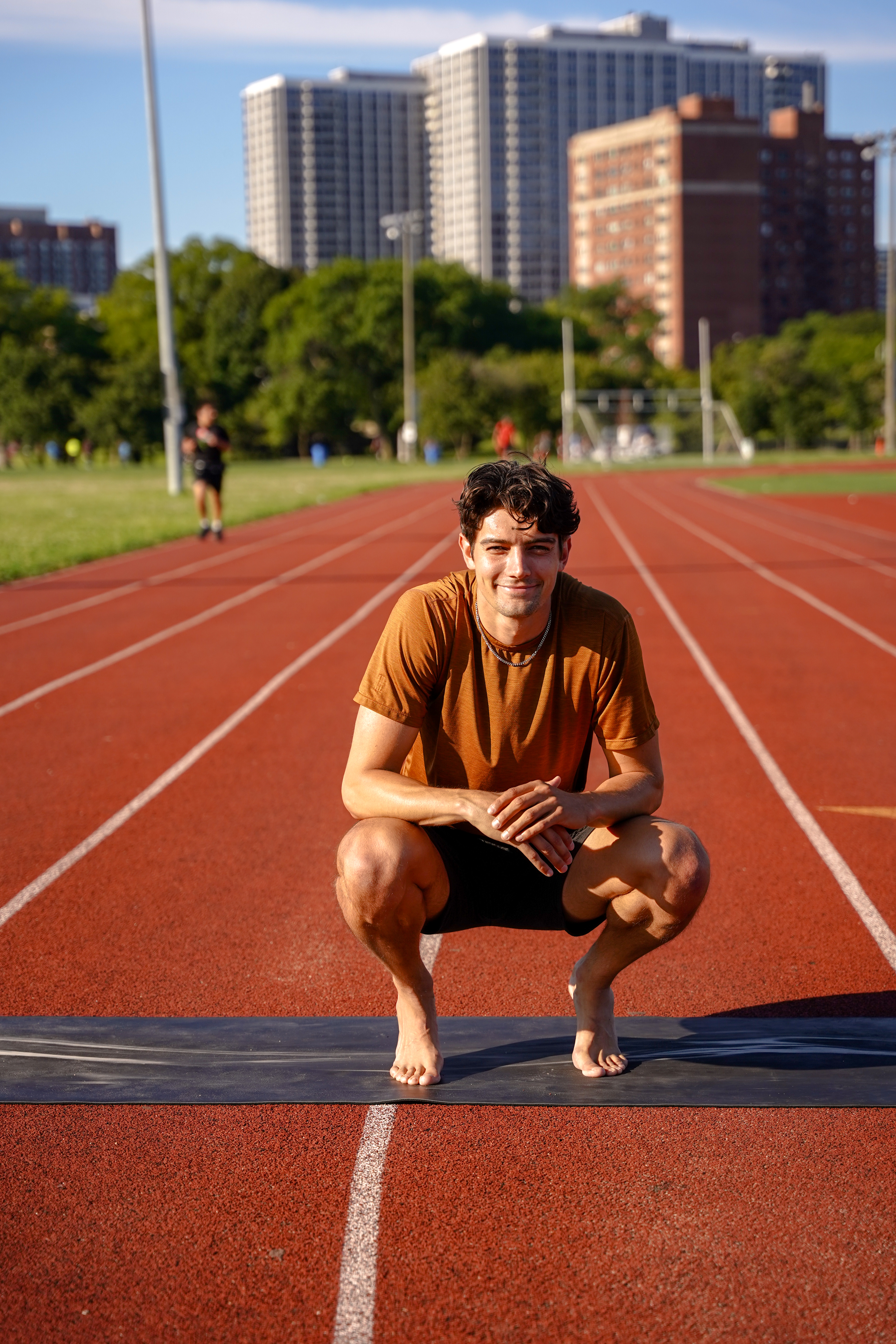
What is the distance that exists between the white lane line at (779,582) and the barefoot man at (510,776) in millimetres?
5509

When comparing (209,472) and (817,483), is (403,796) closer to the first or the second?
(209,472)

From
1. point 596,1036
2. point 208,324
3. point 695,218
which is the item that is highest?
point 695,218

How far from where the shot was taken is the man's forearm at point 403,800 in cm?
315

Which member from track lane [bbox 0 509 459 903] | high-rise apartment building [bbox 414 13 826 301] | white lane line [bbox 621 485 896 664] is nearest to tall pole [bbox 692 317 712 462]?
white lane line [bbox 621 485 896 664]

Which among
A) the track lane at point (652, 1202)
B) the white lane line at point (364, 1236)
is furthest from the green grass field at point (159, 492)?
the white lane line at point (364, 1236)

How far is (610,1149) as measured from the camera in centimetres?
300

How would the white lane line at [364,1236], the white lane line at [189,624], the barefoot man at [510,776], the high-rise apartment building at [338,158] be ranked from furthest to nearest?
the high-rise apartment building at [338,158], the white lane line at [189,624], the barefoot man at [510,776], the white lane line at [364,1236]

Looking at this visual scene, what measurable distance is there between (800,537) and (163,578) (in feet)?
29.9

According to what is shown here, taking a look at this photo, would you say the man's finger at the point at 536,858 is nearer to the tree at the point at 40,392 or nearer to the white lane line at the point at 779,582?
the white lane line at the point at 779,582

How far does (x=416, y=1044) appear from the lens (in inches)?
132

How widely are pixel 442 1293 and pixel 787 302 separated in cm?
15665

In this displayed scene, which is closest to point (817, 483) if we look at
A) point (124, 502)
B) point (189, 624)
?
point (124, 502)

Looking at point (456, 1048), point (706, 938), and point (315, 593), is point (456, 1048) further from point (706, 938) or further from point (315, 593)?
point (315, 593)

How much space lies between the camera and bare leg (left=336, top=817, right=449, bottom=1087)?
10.2ft
